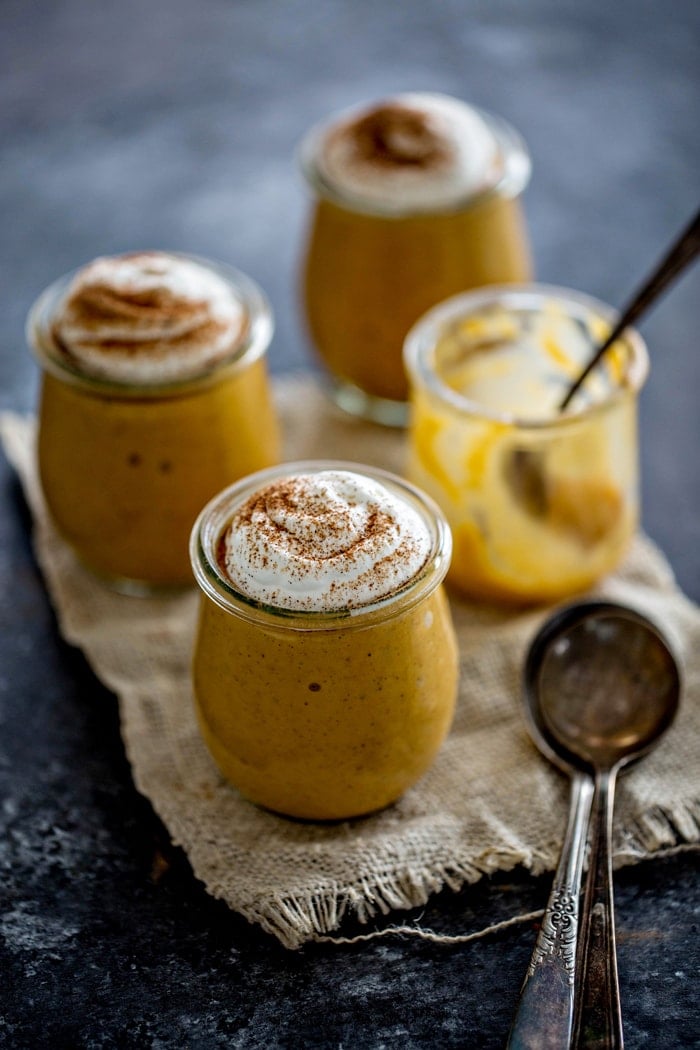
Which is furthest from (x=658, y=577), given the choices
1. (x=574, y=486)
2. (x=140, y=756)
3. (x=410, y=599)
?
(x=140, y=756)

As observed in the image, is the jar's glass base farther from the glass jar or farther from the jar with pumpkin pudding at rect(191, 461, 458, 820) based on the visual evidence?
the jar with pumpkin pudding at rect(191, 461, 458, 820)

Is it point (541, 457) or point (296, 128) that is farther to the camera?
point (296, 128)

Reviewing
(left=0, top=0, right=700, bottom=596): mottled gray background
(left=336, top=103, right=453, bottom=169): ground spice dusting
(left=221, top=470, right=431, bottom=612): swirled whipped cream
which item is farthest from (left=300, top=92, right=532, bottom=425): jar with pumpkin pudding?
(left=221, top=470, right=431, bottom=612): swirled whipped cream

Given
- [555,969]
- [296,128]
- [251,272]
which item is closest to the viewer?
[555,969]

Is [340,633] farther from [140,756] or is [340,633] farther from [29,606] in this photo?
[29,606]

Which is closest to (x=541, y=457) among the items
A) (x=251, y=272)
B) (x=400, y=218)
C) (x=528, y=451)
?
(x=528, y=451)

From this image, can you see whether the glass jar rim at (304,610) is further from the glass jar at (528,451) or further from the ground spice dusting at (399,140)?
the ground spice dusting at (399,140)

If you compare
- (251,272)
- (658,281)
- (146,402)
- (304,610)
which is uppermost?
(658,281)

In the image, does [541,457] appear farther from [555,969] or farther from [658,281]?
[555,969]
